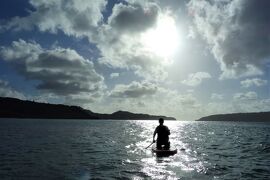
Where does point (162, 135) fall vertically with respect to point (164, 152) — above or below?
above

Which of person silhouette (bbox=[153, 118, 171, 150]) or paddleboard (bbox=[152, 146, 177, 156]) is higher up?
person silhouette (bbox=[153, 118, 171, 150])

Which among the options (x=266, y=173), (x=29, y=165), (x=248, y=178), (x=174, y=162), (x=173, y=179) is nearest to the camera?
(x=173, y=179)

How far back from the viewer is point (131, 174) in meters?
20.6

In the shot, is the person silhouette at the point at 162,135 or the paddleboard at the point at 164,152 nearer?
the paddleboard at the point at 164,152

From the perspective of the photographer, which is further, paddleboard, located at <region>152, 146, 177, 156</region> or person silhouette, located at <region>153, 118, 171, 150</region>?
person silhouette, located at <region>153, 118, 171, 150</region>

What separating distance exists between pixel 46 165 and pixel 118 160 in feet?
19.9

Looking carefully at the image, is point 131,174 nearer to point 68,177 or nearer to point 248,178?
point 68,177

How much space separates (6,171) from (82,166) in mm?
5292

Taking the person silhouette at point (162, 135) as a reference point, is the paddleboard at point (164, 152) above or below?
below

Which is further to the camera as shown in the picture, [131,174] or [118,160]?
[118,160]

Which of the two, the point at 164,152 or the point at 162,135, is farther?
the point at 162,135

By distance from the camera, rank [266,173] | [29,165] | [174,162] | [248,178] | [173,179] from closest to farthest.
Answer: [173,179], [248,178], [266,173], [29,165], [174,162]

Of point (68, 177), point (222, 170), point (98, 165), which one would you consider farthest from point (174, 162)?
point (68, 177)

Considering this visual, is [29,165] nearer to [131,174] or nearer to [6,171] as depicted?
[6,171]
